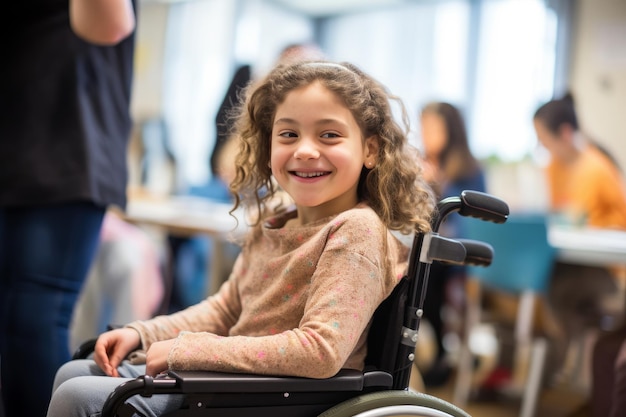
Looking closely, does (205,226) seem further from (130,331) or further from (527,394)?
(130,331)

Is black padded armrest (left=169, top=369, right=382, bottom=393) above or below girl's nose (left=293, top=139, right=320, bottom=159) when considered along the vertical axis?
below

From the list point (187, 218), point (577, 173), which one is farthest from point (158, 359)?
point (577, 173)

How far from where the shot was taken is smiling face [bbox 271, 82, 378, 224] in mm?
1019

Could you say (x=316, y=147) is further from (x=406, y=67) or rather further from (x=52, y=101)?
(x=406, y=67)

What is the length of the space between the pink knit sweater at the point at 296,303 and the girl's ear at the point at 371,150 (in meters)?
0.07

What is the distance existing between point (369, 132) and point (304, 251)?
228 millimetres

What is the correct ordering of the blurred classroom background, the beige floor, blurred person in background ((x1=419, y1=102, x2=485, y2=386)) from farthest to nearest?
the blurred classroom background, blurred person in background ((x1=419, y1=102, x2=485, y2=386)), the beige floor

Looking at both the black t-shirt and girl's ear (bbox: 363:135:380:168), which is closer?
girl's ear (bbox: 363:135:380:168)

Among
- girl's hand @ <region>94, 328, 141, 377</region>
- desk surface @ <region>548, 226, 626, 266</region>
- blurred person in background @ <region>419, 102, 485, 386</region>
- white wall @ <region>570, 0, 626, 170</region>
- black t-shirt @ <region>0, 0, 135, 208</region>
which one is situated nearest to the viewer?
girl's hand @ <region>94, 328, 141, 377</region>

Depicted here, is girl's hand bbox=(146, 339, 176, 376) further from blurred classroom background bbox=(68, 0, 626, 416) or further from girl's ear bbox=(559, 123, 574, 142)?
girl's ear bbox=(559, 123, 574, 142)

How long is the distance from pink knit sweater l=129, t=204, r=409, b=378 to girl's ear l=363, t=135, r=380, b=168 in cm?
7

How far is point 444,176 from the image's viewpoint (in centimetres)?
329

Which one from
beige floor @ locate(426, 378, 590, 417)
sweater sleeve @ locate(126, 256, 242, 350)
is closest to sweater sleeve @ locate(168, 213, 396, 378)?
sweater sleeve @ locate(126, 256, 242, 350)

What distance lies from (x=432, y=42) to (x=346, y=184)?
17.2 feet
